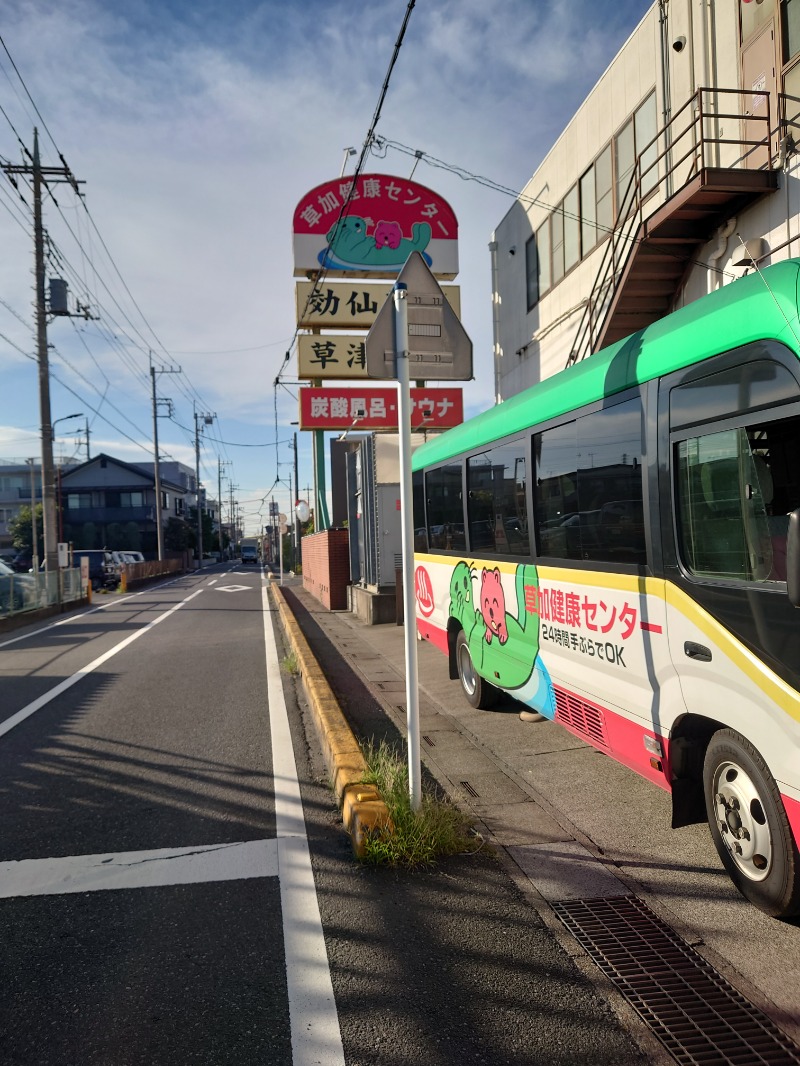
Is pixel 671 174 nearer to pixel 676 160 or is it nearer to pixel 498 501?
pixel 676 160

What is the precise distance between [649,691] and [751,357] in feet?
6.00

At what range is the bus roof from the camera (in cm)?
318

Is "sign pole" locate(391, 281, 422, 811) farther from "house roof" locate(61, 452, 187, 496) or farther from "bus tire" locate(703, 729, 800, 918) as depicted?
"house roof" locate(61, 452, 187, 496)

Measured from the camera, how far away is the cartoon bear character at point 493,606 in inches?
263

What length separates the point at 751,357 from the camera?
10.9 ft

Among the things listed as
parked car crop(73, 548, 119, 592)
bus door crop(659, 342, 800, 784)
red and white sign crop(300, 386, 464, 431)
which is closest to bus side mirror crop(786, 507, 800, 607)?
bus door crop(659, 342, 800, 784)

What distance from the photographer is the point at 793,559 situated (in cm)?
283

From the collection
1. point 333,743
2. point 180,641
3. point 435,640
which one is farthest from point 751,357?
point 180,641

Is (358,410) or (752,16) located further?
(358,410)

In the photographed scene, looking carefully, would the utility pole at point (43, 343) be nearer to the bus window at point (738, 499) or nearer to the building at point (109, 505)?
the bus window at point (738, 499)

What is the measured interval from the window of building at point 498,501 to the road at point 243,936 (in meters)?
2.36

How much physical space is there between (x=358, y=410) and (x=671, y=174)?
15.5 metres

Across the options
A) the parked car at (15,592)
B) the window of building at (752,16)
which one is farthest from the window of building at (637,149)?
the parked car at (15,592)

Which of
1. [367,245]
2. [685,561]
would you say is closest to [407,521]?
[685,561]
